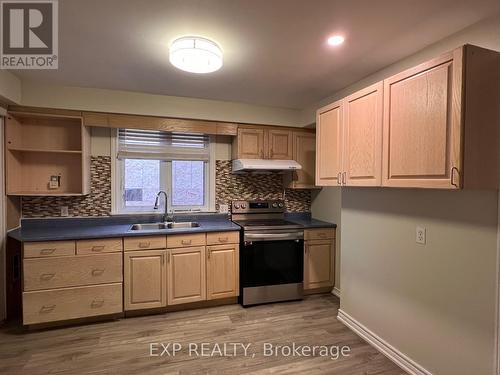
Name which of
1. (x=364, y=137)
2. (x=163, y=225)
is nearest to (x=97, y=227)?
(x=163, y=225)

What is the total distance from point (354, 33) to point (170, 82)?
1741 mm

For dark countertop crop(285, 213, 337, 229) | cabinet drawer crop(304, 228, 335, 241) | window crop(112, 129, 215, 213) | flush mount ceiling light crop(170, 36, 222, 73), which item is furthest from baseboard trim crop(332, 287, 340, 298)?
flush mount ceiling light crop(170, 36, 222, 73)

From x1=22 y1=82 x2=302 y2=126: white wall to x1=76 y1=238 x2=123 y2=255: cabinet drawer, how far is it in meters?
1.39

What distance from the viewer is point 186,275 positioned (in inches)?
112

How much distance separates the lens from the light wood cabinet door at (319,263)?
127 inches

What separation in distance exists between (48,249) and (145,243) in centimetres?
84

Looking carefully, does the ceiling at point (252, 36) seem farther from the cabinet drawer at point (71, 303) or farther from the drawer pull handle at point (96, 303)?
the drawer pull handle at point (96, 303)

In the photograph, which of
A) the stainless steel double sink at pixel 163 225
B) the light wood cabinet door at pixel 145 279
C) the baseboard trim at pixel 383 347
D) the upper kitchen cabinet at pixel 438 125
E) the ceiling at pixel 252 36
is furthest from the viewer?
the stainless steel double sink at pixel 163 225

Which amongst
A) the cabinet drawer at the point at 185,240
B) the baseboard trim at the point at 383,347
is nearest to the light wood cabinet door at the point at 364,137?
the baseboard trim at the point at 383,347

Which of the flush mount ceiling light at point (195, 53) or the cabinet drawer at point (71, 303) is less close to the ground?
the flush mount ceiling light at point (195, 53)

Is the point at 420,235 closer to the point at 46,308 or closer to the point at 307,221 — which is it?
the point at 307,221

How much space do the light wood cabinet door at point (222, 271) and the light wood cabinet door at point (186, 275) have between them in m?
0.08

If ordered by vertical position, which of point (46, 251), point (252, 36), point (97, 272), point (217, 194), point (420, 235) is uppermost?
point (252, 36)

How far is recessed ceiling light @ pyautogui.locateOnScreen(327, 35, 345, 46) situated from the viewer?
1.82 metres
